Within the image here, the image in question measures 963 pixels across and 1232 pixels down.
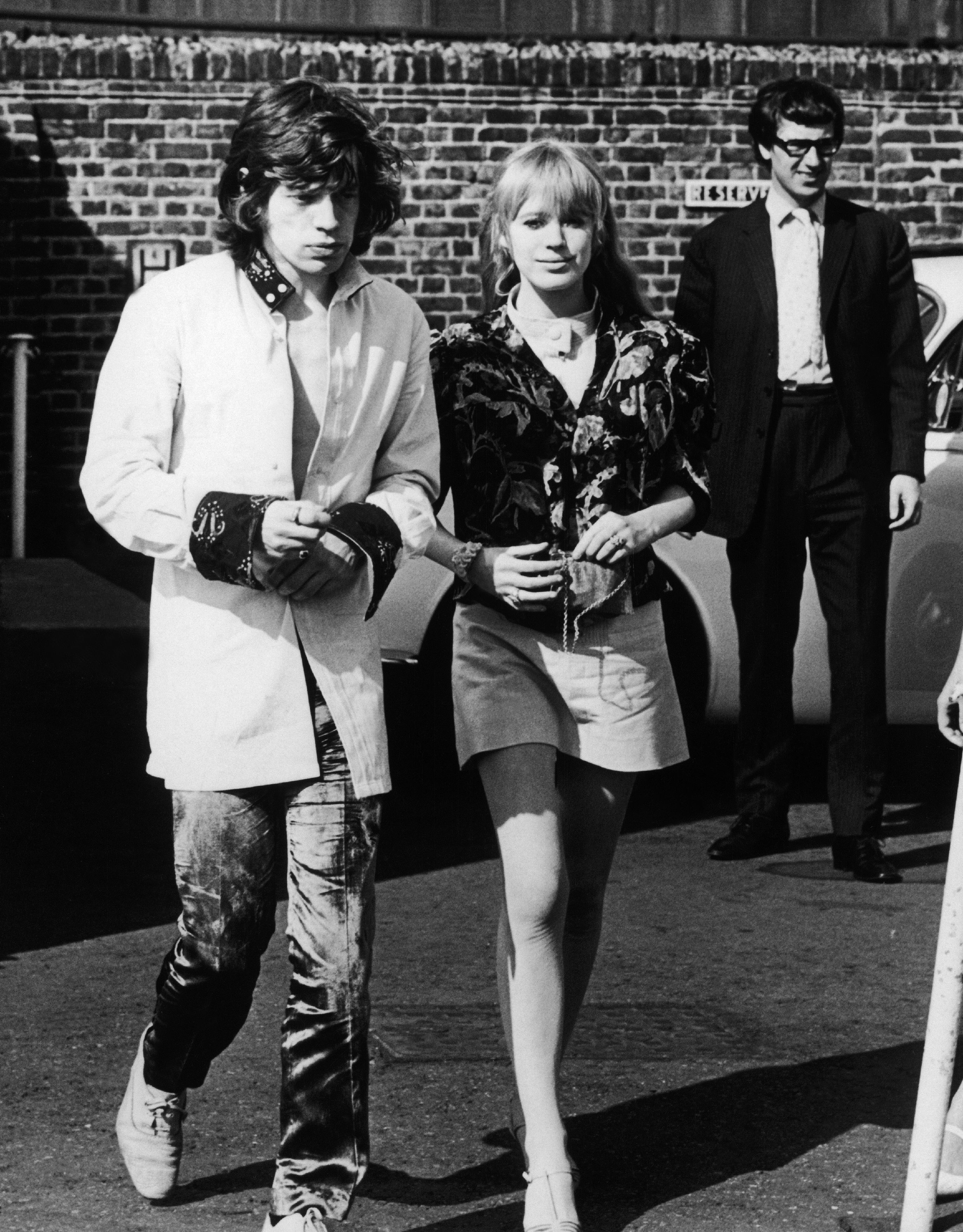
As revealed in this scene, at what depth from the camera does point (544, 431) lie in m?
3.70

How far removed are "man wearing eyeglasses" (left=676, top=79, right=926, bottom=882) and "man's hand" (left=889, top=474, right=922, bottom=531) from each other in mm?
12

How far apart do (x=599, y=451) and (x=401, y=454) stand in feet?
1.31

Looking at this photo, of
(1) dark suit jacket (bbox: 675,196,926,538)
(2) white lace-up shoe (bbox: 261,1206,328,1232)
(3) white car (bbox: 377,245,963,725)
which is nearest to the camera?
(2) white lace-up shoe (bbox: 261,1206,328,1232)

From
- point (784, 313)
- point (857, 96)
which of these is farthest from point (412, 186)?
point (784, 313)

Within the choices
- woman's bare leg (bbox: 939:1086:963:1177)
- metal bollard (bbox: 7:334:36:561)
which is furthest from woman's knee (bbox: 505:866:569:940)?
metal bollard (bbox: 7:334:36:561)

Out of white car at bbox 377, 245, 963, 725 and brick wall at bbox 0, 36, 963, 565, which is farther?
brick wall at bbox 0, 36, 963, 565

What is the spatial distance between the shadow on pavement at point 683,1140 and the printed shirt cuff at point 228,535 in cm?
119

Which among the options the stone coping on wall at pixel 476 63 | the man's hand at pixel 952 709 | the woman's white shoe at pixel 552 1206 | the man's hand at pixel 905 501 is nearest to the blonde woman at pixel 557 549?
the woman's white shoe at pixel 552 1206

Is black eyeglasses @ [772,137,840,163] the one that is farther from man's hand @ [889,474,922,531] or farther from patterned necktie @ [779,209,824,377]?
man's hand @ [889,474,922,531]

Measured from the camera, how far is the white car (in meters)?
6.78

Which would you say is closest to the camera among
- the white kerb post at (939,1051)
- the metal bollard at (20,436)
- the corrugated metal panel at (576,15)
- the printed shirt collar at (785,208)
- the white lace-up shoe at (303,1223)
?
the white kerb post at (939,1051)

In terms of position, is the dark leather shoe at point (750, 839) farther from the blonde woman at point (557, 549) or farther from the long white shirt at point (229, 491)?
the long white shirt at point (229, 491)

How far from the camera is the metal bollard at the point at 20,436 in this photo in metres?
11.9

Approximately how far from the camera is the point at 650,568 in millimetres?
3814
